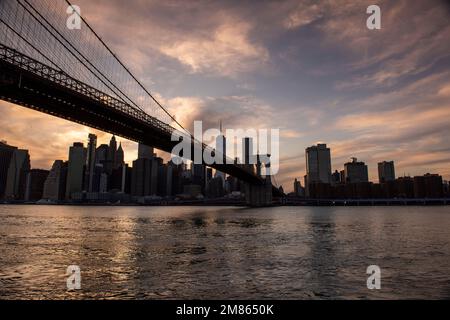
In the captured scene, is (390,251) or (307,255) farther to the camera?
(390,251)

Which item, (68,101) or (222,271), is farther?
(68,101)

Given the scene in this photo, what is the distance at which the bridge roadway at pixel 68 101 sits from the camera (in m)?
28.5

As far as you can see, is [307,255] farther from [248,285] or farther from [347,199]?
[347,199]

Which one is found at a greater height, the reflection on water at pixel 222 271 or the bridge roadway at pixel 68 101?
the bridge roadway at pixel 68 101

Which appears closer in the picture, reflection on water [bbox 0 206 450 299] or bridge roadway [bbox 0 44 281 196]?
reflection on water [bbox 0 206 450 299]

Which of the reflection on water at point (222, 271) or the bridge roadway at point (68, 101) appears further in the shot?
the bridge roadway at point (68, 101)

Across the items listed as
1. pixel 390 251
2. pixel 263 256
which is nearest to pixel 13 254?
pixel 263 256

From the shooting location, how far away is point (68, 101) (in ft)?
119

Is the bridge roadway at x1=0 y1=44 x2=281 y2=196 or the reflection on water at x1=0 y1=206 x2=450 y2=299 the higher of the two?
the bridge roadway at x1=0 y1=44 x2=281 y2=196

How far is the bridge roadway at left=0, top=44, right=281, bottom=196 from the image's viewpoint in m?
28.5

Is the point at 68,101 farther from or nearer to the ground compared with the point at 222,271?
farther from the ground
